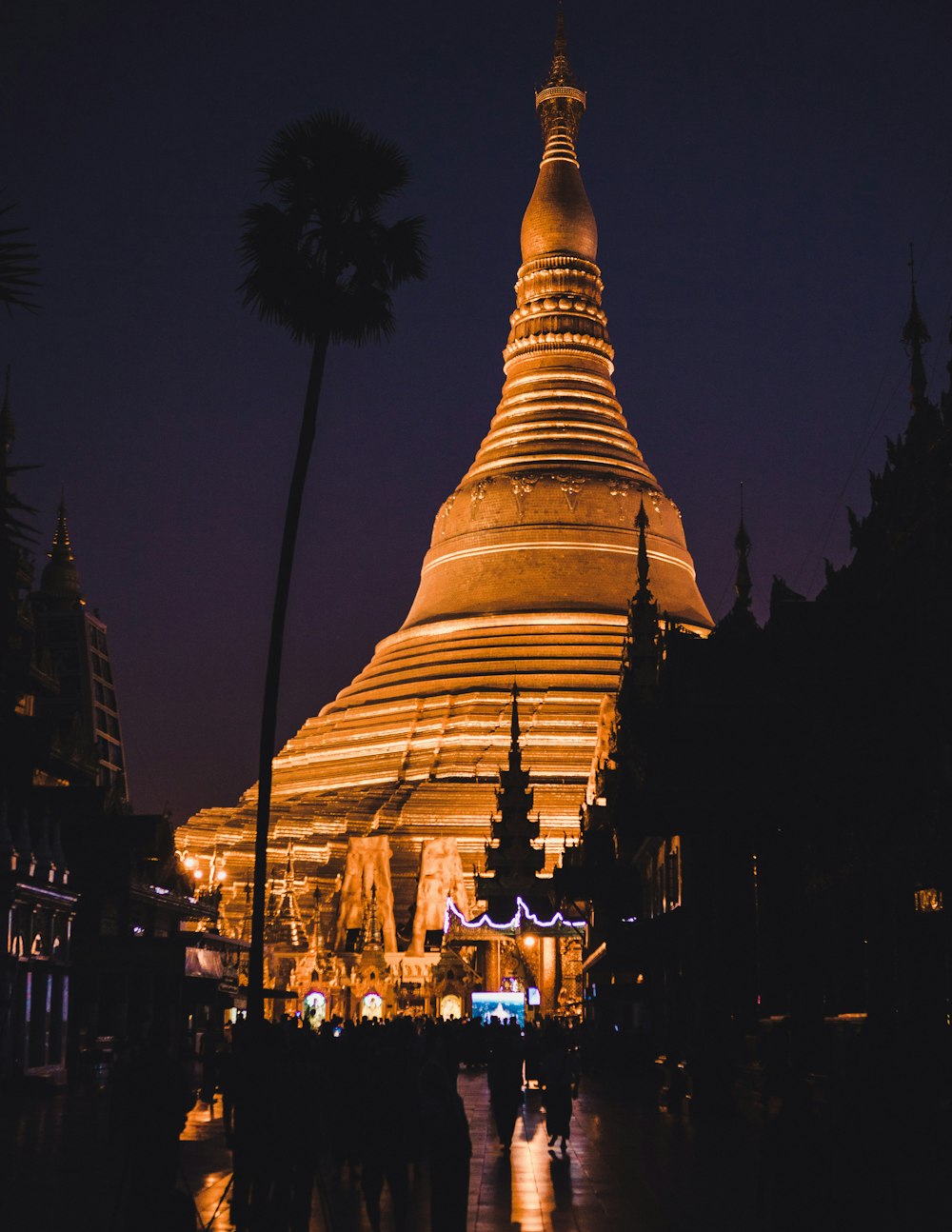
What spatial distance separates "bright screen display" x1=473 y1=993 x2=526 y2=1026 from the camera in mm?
50844

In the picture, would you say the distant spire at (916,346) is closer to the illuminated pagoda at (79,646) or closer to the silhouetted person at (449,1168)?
the silhouetted person at (449,1168)

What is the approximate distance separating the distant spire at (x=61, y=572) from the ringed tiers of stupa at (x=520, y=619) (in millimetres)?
11024

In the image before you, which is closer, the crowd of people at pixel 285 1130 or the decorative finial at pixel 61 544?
the crowd of people at pixel 285 1130

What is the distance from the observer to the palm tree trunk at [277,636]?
73.1 feet

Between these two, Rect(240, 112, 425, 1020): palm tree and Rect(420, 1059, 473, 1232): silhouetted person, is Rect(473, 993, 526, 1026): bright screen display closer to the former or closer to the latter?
Rect(240, 112, 425, 1020): palm tree

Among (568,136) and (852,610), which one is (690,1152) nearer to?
(852,610)

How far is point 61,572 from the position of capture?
81750 millimetres

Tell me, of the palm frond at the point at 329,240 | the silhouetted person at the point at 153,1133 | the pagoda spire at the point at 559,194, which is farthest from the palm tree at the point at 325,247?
the pagoda spire at the point at 559,194

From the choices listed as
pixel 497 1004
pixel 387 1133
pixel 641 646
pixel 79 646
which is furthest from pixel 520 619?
pixel 387 1133

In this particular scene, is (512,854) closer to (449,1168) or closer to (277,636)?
(277,636)

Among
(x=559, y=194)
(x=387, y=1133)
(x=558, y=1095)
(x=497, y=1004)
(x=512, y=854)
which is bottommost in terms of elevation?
(x=387, y=1133)

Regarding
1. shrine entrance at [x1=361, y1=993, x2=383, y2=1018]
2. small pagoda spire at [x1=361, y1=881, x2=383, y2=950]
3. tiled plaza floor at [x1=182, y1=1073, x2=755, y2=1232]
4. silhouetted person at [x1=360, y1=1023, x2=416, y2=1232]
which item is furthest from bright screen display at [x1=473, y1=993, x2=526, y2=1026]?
silhouetted person at [x1=360, y1=1023, x2=416, y2=1232]

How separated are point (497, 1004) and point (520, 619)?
3489 cm

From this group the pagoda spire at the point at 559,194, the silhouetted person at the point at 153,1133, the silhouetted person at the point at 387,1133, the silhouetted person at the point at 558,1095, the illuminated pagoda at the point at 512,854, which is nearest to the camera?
the silhouetted person at the point at 153,1133
